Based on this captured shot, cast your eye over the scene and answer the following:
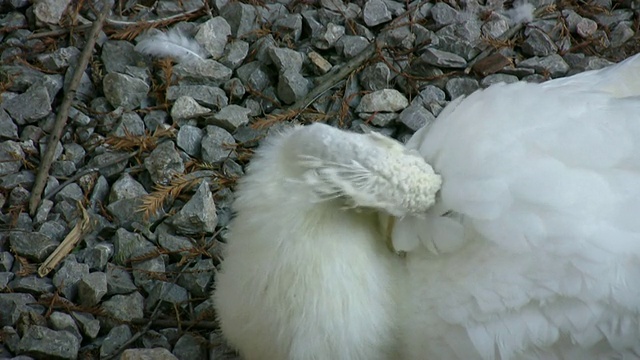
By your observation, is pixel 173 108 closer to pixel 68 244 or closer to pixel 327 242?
pixel 68 244

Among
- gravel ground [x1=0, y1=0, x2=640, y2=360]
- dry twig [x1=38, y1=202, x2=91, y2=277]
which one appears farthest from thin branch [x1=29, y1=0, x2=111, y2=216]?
dry twig [x1=38, y1=202, x2=91, y2=277]

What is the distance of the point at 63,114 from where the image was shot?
2264 mm

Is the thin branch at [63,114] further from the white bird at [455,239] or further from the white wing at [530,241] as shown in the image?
the white wing at [530,241]

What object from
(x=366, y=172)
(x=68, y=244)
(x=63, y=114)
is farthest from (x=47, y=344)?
(x=366, y=172)

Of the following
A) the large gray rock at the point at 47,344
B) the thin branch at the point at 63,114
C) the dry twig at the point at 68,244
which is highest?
the thin branch at the point at 63,114

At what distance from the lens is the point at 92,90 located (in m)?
2.38

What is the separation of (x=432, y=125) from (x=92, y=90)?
1.12m

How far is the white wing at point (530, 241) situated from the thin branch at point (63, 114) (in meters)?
1.03

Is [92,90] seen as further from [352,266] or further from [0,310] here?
[352,266]

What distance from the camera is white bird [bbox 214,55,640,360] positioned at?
1437 millimetres

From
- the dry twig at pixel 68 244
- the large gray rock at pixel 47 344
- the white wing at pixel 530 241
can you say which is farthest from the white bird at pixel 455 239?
the dry twig at pixel 68 244

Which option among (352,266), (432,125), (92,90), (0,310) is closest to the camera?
(352,266)

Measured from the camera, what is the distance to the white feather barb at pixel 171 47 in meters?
2.41

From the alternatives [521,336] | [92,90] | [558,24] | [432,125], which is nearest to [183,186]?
[92,90]
